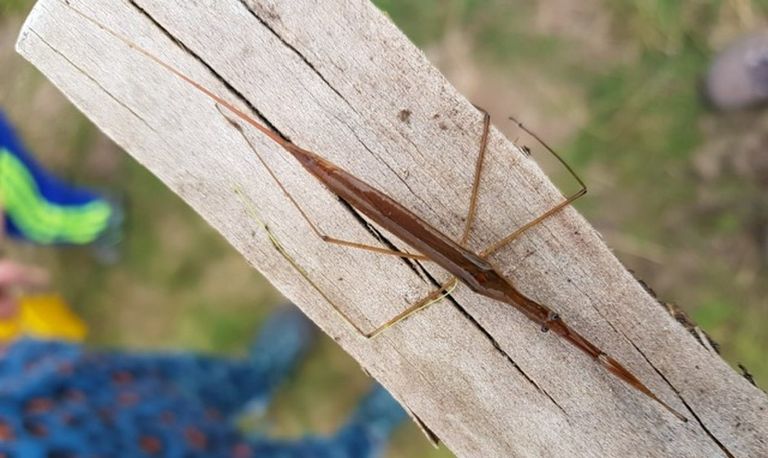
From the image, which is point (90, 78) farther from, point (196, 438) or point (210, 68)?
point (196, 438)

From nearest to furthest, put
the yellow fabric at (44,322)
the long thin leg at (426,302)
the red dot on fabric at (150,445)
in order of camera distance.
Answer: the long thin leg at (426,302)
the red dot on fabric at (150,445)
the yellow fabric at (44,322)

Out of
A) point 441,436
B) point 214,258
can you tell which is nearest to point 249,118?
point 441,436

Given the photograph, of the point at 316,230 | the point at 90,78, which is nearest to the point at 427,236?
the point at 316,230

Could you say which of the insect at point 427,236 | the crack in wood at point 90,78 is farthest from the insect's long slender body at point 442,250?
the crack in wood at point 90,78

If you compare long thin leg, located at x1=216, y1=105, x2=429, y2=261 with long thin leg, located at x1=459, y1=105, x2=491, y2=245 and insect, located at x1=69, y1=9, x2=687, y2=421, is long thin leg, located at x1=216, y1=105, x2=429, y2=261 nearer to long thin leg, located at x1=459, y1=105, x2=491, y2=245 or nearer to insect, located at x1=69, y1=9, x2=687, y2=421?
insect, located at x1=69, y1=9, x2=687, y2=421

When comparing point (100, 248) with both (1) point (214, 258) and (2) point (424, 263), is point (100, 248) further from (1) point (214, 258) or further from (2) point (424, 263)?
(2) point (424, 263)

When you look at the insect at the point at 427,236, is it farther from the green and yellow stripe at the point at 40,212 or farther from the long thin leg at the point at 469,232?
the green and yellow stripe at the point at 40,212
